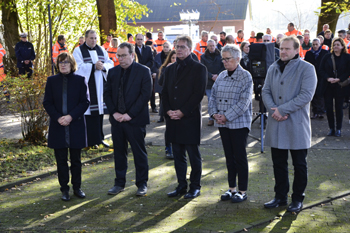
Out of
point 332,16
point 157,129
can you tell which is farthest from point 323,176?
point 332,16

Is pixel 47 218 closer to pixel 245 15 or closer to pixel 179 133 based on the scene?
pixel 179 133

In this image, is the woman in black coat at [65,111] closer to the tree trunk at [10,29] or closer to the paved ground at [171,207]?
the paved ground at [171,207]

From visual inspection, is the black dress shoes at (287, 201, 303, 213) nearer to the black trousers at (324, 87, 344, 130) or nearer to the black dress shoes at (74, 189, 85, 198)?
the black dress shoes at (74, 189, 85, 198)

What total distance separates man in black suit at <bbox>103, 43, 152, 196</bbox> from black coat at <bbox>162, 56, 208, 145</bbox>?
0.40 m

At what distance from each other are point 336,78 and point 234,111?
6.07 metres

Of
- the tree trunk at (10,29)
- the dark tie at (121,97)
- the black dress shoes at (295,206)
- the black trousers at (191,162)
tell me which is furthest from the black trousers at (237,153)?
the tree trunk at (10,29)

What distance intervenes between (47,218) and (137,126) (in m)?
1.77

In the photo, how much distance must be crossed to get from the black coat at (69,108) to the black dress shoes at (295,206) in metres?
2.86

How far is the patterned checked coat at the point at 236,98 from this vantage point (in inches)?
235

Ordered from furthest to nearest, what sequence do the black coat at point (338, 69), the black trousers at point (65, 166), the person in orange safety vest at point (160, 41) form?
the person in orange safety vest at point (160, 41), the black coat at point (338, 69), the black trousers at point (65, 166)

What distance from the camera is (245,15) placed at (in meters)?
49.6

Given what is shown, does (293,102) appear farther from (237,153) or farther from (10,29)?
(10,29)

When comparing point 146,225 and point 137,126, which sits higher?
point 137,126

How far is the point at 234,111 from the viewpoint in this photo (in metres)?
5.95
